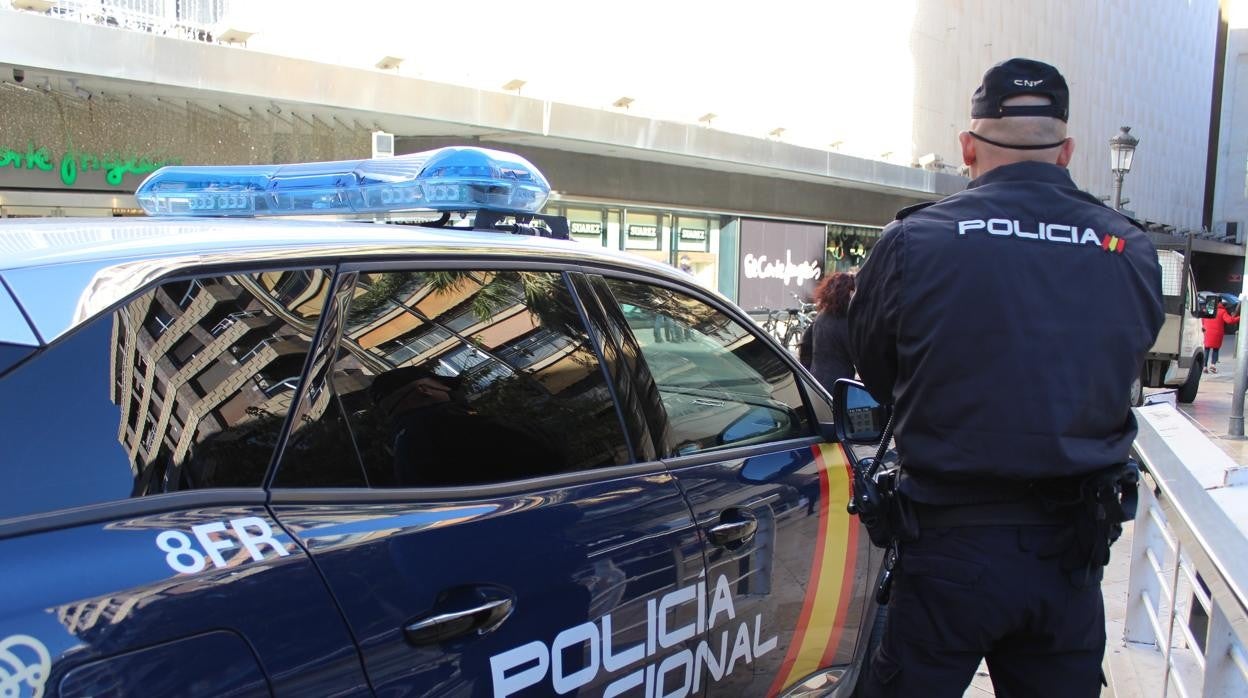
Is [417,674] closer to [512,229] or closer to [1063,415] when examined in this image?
[512,229]

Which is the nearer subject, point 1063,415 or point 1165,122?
point 1063,415

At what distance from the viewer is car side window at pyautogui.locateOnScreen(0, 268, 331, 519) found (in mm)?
1161

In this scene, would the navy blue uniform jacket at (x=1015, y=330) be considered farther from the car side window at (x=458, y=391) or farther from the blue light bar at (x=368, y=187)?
the blue light bar at (x=368, y=187)

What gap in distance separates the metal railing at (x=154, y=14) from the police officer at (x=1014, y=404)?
9224mm

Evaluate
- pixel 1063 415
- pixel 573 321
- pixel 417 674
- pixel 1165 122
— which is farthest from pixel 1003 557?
pixel 1165 122

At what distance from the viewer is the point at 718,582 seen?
79.5 inches

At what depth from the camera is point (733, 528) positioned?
2072 millimetres

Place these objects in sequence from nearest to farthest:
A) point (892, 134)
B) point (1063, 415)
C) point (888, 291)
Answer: point (1063, 415) → point (888, 291) → point (892, 134)

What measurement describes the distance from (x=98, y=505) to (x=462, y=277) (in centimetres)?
84

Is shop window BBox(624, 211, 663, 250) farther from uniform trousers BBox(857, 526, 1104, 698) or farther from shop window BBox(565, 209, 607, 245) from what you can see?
uniform trousers BBox(857, 526, 1104, 698)

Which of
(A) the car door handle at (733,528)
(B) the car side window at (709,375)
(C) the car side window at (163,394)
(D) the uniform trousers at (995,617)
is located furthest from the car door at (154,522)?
(D) the uniform trousers at (995,617)

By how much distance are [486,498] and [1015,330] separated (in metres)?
1.07

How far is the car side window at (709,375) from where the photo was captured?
2309 mm

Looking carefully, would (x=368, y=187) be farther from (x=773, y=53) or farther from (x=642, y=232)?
(x=773, y=53)
